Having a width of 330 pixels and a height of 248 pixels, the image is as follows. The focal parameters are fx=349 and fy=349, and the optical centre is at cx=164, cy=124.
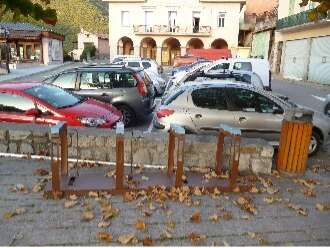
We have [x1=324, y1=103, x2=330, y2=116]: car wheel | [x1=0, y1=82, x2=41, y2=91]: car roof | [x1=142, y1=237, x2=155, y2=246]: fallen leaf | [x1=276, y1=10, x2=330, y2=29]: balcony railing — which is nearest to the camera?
[x1=142, y1=237, x2=155, y2=246]: fallen leaf

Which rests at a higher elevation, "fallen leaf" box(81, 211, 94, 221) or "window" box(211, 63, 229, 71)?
"window" box(211, 63, 229, 71)

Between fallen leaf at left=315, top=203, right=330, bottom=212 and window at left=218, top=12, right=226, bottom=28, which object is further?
window at left=218, top=12, right=226, bottom=28

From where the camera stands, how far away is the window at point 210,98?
6832 mm

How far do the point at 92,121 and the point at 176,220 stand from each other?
318cm

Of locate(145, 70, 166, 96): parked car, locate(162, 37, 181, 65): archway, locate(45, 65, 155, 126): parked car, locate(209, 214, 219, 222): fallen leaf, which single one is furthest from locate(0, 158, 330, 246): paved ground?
locate(162, 37, 181, 65): archway

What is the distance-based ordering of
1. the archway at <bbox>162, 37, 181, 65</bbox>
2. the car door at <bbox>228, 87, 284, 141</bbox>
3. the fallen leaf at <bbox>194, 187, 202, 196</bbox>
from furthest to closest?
the archway at <bbox>162, 37, 181, 65</bbox> < the car door at <bbox>228, 87, 284, 141</bbox> < the fallen leaf at <bbox>194, 187, 202, 196</bbox>

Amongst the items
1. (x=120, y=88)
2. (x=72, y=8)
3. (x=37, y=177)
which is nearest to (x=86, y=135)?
(x=37, y=177)

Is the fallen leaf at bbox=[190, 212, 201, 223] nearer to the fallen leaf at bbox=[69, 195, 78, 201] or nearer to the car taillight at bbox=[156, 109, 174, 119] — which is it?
the fallen leaf at bbox=[69, 195, 78, 201]

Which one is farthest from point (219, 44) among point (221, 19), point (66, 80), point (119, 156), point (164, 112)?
point (119, 156)

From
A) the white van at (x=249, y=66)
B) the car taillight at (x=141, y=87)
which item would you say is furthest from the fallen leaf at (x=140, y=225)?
the white van at (x=249, y=66)

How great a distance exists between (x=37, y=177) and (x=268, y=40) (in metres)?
34.4

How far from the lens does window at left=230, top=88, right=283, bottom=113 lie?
682 centimetres

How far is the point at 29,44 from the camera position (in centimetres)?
3759

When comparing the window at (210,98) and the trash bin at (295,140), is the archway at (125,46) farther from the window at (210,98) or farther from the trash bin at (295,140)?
the trash bin at (295,140)
